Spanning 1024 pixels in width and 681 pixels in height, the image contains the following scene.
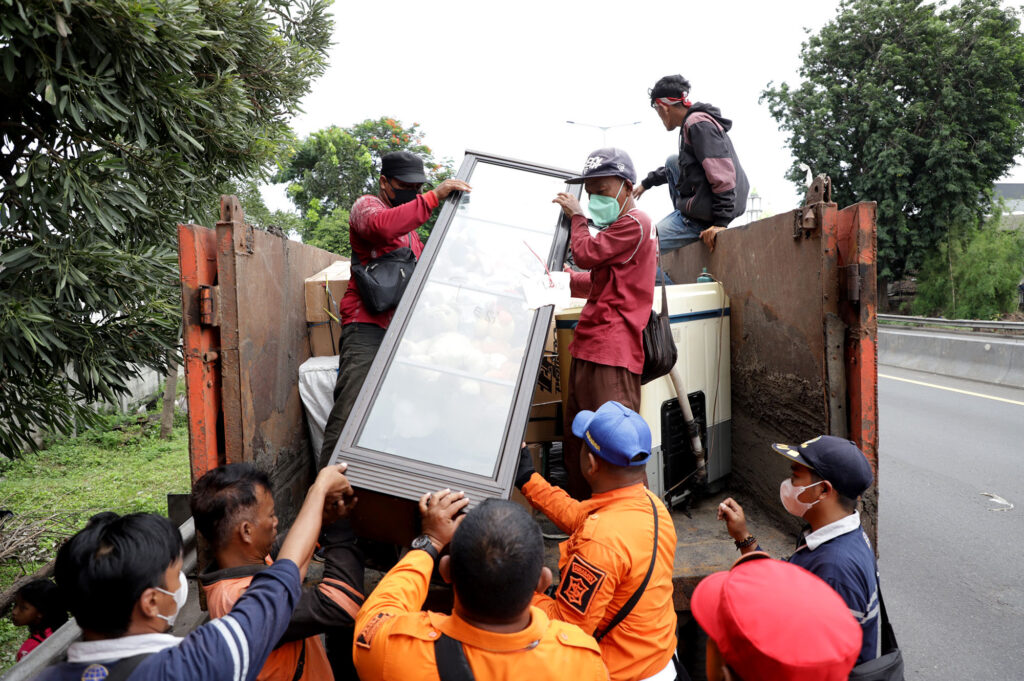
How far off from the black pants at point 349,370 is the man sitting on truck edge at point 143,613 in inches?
36.7

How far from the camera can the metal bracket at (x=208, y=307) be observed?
2162mm

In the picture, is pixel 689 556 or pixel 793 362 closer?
pixel 689 556

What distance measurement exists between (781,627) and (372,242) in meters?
2.17

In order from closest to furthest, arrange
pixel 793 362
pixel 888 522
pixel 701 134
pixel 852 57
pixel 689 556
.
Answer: pixel 689 556
pixel 793 362
pixel 701 134
pixel 888 522
pixel 852 57

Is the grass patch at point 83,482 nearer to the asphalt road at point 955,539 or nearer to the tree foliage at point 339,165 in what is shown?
the asphalt road at point 955,539

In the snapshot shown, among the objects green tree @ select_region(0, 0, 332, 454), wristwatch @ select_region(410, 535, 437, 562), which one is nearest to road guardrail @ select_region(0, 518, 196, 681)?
wristwatch @ select_region(410, 535, 437, 562)

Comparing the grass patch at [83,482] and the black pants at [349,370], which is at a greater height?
the black pants at [349,370]

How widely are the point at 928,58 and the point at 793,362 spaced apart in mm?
22714

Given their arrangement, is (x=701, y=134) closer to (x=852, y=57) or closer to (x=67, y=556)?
(x=67, y=556)

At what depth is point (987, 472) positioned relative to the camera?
633 cm

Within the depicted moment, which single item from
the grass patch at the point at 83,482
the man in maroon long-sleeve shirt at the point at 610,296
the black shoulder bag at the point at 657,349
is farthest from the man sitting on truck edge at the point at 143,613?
the grass patch at the point at 83,482

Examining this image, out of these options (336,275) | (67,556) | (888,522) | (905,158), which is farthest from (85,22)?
(905,158)

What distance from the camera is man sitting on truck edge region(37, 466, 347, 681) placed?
1307mm

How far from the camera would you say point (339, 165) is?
812 inches
